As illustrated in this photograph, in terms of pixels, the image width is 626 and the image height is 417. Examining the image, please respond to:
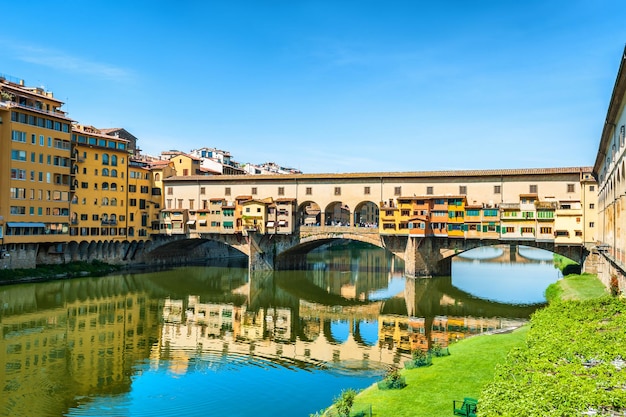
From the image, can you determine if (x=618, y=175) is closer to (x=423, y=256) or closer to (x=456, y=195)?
(x=456, y=195)

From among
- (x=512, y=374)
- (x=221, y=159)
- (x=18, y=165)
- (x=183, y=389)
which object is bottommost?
(x=183, y=389)

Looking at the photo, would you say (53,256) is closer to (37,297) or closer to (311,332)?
(37,297)

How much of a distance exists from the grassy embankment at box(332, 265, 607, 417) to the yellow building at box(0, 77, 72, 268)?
140ft

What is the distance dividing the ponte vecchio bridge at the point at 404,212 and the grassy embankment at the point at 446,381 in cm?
2713

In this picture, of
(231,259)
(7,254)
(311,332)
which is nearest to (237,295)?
(311,332)

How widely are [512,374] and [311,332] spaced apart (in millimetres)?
19702

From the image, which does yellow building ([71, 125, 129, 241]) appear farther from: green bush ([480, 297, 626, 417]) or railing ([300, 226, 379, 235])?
green bush ([480, 297, 626, 417])

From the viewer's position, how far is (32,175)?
50.4 m

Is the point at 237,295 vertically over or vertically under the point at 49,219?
under

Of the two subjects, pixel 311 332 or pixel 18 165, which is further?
pixel 18 165

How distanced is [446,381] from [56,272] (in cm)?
4556

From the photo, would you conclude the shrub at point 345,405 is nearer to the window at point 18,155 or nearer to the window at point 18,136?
the window at point 18,155

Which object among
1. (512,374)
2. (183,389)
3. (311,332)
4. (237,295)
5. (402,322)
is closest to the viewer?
(512,374)

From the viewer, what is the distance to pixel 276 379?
21938mm
